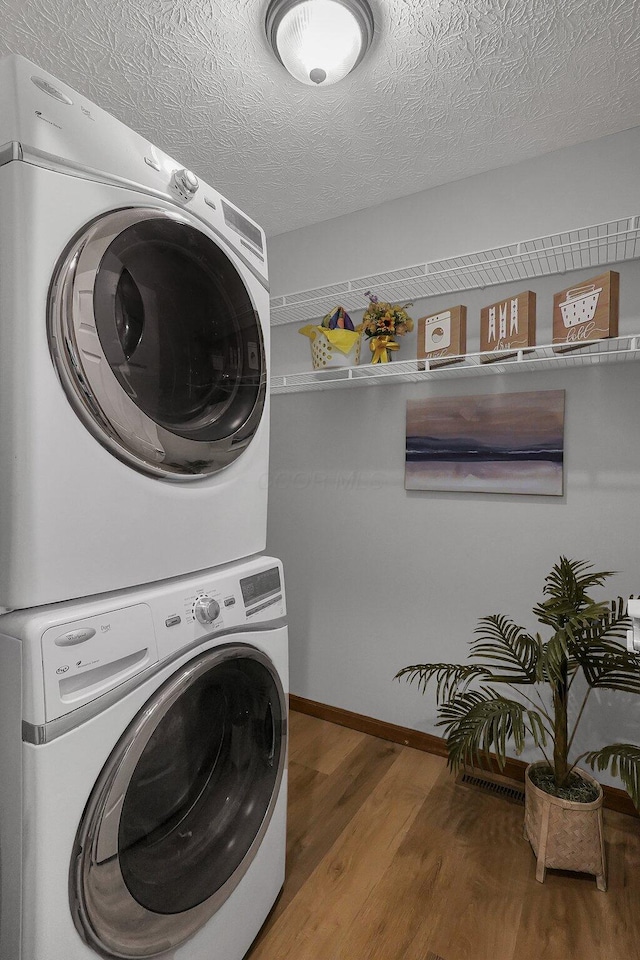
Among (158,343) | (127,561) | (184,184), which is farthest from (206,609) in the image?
(184,184)

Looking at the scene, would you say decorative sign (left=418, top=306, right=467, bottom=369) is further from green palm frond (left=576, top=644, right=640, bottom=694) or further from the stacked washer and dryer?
green palm frond (left=576, top=644, right=640, bottom=694)

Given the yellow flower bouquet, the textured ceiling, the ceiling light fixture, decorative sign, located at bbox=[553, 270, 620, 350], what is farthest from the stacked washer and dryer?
decorative sign, located at bbox=[553, 270, 620, 350]

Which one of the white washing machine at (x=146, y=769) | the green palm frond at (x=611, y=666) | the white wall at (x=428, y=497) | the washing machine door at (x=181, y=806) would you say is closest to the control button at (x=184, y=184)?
the white washing machine at (x=146, y=769)

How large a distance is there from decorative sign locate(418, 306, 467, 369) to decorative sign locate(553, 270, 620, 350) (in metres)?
0.32

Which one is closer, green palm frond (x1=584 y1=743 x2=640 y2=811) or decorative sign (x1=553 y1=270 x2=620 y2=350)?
green palm frond (x1=584 y1=743 x2=640 y2=811)

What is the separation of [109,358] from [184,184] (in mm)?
458

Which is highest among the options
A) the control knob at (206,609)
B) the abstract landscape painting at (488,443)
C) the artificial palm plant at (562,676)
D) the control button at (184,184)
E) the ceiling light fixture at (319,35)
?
the ceiling light fixture at (319,35)

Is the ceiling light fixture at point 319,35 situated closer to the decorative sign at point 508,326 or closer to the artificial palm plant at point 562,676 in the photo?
the decorative sign at point 508,326

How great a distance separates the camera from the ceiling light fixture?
1.28 metres

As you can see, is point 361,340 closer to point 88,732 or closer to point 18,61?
point 18,61

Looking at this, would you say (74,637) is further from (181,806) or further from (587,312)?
(587,312)

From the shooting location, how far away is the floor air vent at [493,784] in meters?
1.86

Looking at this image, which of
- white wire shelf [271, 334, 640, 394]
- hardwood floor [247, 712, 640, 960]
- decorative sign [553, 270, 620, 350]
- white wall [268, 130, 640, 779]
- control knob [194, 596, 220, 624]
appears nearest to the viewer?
control knob [194, 596, 220, 624]

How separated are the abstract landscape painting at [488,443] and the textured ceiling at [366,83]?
0.93 meters
